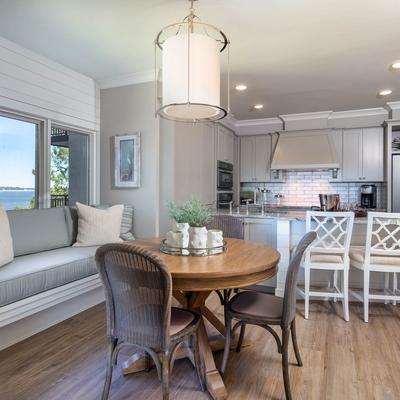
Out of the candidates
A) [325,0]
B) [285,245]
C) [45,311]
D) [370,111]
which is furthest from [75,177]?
[370,111]

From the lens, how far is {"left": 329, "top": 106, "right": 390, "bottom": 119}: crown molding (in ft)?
17.9

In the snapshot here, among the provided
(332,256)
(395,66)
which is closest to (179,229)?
(332,256)

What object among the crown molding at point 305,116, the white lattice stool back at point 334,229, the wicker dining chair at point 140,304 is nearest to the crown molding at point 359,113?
the crown molding at point 305,116

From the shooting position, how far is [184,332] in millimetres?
1645

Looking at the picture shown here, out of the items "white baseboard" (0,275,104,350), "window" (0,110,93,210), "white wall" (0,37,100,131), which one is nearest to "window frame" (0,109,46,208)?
"window" (0,110,93,210)

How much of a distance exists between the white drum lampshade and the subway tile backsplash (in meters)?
4.57

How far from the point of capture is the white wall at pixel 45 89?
3119 mm

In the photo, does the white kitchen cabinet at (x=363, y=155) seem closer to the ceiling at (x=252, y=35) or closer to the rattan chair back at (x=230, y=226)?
the ceiling at (x=252, y=35)

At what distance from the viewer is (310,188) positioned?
623cm

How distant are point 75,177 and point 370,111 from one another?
196 inches

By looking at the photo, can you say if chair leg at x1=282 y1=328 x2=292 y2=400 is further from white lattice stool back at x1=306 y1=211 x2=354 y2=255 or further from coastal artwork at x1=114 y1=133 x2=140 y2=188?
coastal artwork at x1=114 y1=133 x2=140 y2=188

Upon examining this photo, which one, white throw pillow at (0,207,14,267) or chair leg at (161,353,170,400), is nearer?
chair leg at (161,353,170,400)

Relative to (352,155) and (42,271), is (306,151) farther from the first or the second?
(42,271)

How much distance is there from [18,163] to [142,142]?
1401mm
